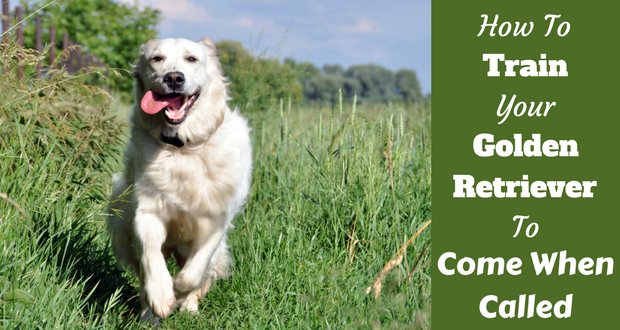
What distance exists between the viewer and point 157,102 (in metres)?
3.24

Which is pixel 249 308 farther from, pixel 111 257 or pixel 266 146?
pixel 266 146

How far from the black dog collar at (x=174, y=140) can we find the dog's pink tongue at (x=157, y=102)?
0.18m

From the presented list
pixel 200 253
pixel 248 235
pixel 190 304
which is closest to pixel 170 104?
pixel 200 253

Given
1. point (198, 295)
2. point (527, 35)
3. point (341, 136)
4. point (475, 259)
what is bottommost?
point (198, 295)

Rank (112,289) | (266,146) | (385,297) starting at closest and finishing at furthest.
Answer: (385,297) → (112,289) → (266,146)

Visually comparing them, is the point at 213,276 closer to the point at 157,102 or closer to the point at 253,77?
the point at 157,102

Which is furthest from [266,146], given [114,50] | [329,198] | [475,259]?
[114,50]

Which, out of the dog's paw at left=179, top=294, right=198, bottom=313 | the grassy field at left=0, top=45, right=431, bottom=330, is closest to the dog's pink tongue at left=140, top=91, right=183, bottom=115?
Result: the grassy field at left=0, top=45, right=431, bottom=330

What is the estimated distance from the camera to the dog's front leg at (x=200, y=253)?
10.5 ft

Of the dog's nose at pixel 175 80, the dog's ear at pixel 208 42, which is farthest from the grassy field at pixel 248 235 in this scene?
the dog's ear at pixel 208 42

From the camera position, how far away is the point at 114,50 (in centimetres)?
2102

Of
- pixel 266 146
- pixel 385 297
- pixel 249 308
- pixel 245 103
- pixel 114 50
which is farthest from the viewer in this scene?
pixel 114 50

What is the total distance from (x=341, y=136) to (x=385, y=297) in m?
1.59

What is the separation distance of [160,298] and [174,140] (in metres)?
0.97
